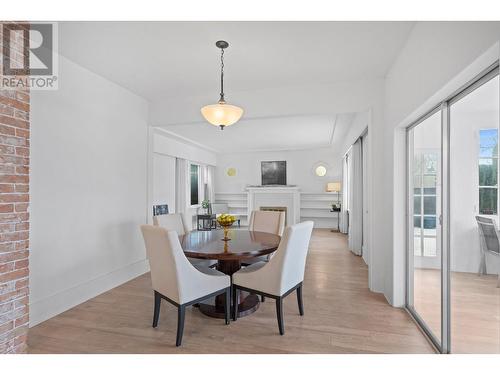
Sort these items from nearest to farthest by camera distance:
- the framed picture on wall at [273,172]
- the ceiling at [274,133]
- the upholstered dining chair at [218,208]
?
1. the ceiling at [274,133]
2. the upholstered dining chair at [218,208]
3. the framed picture on wall at [273,172]

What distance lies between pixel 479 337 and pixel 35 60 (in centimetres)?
425

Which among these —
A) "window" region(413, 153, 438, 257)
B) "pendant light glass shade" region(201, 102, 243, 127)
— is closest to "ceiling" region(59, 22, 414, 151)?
"pendant light glass shade" region(201, 102, 243, 127)

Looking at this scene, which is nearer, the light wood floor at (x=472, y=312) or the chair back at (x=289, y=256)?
the light wood floor at (x=472, y=312)

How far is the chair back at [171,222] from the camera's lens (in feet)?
12.0

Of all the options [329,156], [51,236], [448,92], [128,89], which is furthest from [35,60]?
[329,156]

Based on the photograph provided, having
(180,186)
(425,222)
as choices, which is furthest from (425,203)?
(180,186)

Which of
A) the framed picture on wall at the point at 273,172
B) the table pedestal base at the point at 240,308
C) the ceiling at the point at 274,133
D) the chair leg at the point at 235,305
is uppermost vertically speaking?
the ceiling at the point at 274,133

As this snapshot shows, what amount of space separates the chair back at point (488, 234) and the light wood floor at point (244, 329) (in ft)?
3.30

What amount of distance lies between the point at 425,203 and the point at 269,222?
77.2 inches

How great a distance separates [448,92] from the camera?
6.14 ft

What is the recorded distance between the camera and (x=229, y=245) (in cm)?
266

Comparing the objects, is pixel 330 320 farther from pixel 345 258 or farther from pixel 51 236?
pixel 51 236

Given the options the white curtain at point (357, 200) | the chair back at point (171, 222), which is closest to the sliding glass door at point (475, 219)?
the chair back at point (171, 222)

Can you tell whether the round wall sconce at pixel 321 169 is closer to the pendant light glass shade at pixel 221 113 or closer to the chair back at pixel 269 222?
the chair back at pixel 269 222
